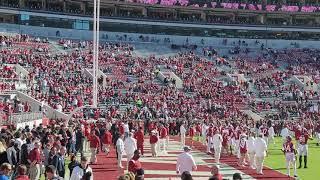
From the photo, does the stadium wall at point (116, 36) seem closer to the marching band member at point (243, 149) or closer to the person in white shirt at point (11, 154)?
the marching band member at point (243, 149)

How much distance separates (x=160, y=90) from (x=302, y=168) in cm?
2624

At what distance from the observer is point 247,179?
66.8ft

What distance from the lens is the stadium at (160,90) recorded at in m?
21.1

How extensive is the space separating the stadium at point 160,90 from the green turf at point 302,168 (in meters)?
0.06

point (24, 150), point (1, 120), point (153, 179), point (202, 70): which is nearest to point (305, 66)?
point (202, 70)

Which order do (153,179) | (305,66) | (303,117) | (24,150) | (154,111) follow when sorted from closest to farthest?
(24,150) < (153,179) < (154,111) < (303,117) < (305,66)

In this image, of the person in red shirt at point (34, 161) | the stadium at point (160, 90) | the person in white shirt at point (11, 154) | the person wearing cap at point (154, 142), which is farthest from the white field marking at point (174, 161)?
the person in white shirt at point (11, 154)

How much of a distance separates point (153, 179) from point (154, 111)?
867 inches

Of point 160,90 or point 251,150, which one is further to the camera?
point 160,90

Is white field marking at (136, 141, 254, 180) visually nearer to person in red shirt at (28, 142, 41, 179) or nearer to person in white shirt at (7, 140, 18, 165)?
person in red shirt at (28, 142, 41, 179)

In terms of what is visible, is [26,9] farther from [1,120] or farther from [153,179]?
[153,179]

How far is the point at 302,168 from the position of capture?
77.8ft

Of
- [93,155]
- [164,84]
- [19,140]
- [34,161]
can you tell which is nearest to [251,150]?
[93,155]

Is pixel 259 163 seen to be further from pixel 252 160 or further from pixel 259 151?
pixel 252 160
